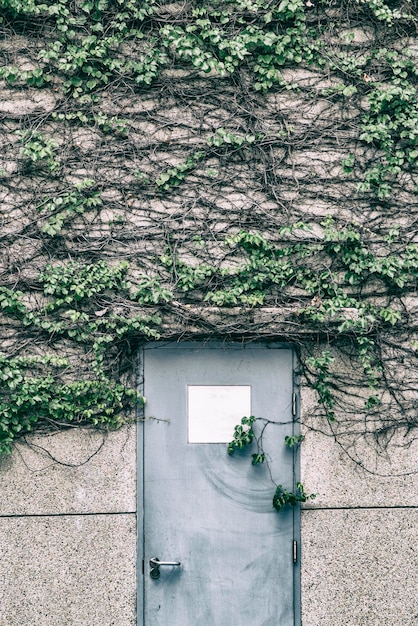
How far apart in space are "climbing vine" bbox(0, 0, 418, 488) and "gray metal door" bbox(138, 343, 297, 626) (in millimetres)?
204

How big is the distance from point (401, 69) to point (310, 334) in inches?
78.8

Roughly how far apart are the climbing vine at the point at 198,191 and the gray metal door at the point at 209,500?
0.67 ft

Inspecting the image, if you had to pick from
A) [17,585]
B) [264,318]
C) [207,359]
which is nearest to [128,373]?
[207,359]

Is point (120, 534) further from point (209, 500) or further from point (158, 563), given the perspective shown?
point (209, 500)

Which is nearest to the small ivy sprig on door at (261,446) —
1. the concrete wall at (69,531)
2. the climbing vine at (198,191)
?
the climbing vine at (198,191)

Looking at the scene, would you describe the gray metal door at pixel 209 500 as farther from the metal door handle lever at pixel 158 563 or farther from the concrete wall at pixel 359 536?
the concrete wall at pixel 359 536

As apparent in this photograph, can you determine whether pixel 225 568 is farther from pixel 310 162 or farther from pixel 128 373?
pixel 310 162

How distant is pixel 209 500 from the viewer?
4.35 meters

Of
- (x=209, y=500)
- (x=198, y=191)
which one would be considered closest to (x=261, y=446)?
(x=209, y=500)

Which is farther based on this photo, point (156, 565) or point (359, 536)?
point (359, 536)

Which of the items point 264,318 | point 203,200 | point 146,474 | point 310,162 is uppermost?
point 310,162

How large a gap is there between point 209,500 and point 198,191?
221 cm

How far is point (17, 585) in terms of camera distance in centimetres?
430

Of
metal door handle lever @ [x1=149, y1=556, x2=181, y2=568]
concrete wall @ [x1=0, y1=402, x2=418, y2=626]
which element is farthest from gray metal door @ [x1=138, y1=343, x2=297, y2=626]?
concrete wall @ [x1=0, y1=402, x2=418, y2=626]
